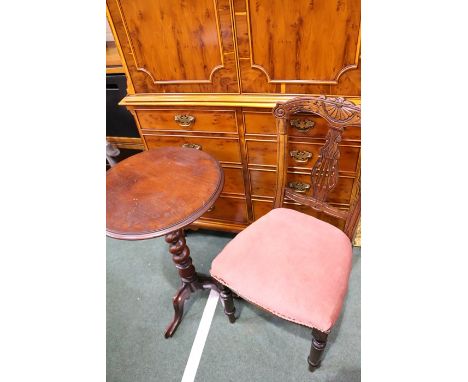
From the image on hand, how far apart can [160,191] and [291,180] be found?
2.68ft

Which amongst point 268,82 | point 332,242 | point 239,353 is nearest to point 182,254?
point 239,353

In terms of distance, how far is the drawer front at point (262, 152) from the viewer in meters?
1.61

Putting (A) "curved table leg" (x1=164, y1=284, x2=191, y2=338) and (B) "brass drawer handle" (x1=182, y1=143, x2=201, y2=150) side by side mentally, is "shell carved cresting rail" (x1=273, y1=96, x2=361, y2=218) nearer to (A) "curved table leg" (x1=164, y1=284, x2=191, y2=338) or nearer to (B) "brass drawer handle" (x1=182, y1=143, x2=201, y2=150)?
(B) "brass drawer handle" (x1=182, y1=143, x2=201, y2=150)

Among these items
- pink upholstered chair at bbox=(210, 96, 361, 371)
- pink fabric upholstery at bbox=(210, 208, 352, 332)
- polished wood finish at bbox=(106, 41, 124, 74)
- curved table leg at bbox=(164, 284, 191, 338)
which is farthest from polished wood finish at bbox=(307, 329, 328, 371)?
polished wood finish at bbox=(106, 41, 124, 74)

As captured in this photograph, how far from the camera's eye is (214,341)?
163 centimetres

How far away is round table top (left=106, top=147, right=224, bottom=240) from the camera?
3.75 feet

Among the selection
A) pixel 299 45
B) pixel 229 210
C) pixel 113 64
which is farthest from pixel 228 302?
pixel 113 64

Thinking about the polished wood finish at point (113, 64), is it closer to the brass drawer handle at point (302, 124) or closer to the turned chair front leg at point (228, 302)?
the brass drawer handle at point (302, 124)

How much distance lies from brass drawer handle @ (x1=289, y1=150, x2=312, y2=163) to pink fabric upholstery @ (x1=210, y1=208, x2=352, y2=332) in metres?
0.33

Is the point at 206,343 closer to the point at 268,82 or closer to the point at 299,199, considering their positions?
the point at 299,199

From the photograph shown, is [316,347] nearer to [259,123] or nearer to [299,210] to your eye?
[299,210]

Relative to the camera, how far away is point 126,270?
2.09 meters

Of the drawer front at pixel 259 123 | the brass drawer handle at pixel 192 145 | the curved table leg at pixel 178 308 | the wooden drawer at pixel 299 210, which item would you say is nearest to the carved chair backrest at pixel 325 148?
the drawer front at pixel 259 123
